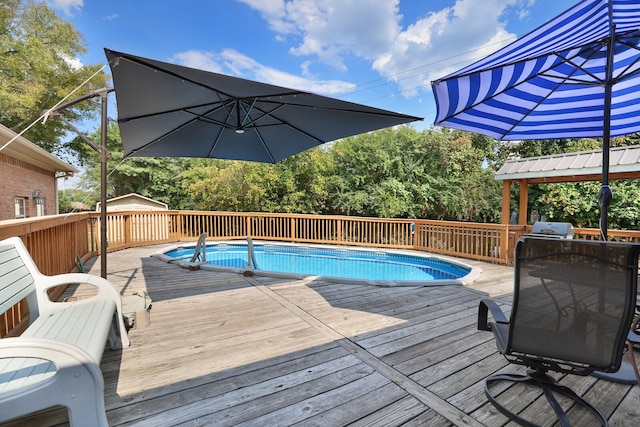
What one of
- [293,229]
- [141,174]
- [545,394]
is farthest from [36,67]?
[545,394]

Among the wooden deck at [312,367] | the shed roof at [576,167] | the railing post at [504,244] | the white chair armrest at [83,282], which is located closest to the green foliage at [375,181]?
the shed roof at [576,167]

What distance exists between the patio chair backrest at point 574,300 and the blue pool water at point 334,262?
4.71 meters

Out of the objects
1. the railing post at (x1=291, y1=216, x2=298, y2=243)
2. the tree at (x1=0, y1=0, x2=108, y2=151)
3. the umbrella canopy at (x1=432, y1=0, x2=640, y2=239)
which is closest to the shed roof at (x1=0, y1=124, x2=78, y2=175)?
the tree at (x1=0, y1=0, x2=108, y2=151)

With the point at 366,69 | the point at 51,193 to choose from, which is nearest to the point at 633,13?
the point at 51,193

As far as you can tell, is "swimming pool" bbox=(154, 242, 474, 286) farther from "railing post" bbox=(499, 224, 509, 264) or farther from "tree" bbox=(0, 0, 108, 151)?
"tree" bbox=(0, 0, 108, 151)

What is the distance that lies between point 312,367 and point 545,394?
53.7 inches

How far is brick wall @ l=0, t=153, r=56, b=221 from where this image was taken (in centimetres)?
647

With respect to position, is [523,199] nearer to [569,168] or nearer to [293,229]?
[569,168]

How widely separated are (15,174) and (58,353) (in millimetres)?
8772

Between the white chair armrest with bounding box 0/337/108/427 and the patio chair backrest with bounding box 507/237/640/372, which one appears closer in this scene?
the white chair armrest with bounding box 0/337/108/427

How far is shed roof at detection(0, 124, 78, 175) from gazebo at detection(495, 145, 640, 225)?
9.59 metres

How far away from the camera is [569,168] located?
586cm

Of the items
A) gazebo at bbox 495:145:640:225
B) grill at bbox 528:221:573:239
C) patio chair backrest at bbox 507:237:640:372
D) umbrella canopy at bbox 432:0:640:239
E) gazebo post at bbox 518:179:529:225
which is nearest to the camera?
patio chair backrest at bbox 507:237:640:372

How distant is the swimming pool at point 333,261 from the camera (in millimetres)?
6789
